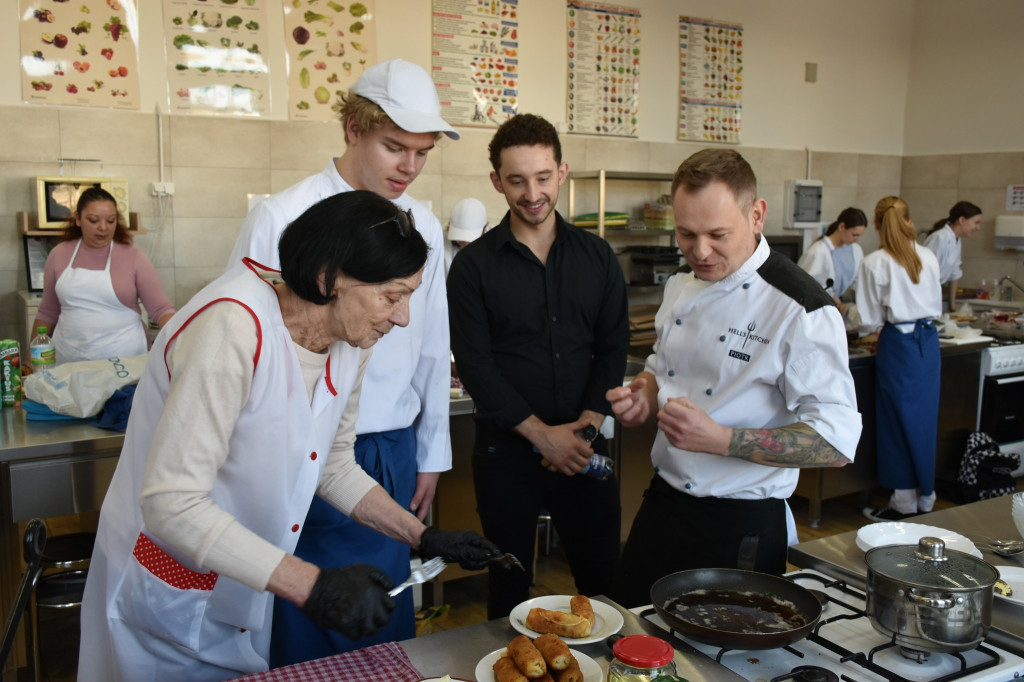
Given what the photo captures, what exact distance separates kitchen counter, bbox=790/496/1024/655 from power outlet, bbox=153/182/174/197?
407 centimetres

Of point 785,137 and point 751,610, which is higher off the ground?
point 785,137

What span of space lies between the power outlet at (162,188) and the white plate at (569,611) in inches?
157

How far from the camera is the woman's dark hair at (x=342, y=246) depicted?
4.35ft

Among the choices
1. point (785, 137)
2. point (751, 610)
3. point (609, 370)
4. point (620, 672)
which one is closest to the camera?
point (620, 672)

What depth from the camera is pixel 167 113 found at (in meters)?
4.75

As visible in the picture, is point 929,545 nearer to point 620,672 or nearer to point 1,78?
point 620,672

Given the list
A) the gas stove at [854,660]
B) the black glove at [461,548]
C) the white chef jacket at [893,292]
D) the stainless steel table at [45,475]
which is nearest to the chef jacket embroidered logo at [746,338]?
the gas stove at [854,660]

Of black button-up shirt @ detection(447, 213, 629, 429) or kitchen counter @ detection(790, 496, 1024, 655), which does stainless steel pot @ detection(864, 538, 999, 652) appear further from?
black button-up shirt @ detection(447, 213, 629, 429)

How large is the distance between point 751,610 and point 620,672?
365 mm

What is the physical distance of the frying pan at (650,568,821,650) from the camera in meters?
1.31

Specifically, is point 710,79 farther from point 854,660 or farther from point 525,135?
point 854,660

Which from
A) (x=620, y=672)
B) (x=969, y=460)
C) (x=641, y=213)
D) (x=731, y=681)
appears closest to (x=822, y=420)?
(x=731, y=681)

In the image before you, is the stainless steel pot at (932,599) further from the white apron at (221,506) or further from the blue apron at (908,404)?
the blue apron at (908,404)

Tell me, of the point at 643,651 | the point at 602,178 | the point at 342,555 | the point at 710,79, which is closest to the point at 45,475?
the point at 342,555
